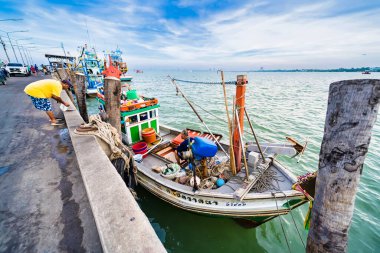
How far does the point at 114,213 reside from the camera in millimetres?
2051

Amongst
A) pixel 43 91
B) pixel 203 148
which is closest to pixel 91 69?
pixel 43 91

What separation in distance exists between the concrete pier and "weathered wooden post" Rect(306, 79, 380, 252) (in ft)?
6.73

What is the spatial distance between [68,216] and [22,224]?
0.56 meters

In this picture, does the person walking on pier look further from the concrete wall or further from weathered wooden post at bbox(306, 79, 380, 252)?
weathered wooden post at bbox(306, 79, 380, 252)

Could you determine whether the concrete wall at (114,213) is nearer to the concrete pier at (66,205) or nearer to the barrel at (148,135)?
the concrete pier at (66,205)

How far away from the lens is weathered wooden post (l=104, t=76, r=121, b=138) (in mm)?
4892

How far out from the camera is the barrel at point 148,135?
723 cm

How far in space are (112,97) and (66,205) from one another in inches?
129

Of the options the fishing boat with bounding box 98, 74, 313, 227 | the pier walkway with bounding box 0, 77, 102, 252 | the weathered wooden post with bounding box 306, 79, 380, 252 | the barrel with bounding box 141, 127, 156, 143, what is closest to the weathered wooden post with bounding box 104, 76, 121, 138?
the pier walkway with bounding box 0, 77, 102, 252

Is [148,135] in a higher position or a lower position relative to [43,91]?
lower

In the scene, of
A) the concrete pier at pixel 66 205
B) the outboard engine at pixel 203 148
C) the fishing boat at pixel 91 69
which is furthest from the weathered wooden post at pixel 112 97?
the fishing boat at pixel 91 69

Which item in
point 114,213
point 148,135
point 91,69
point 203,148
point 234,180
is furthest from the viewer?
point 91,69

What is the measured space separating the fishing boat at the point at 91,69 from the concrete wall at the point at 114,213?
2529cm

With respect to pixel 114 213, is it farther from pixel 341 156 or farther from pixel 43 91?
pixel 43 91
